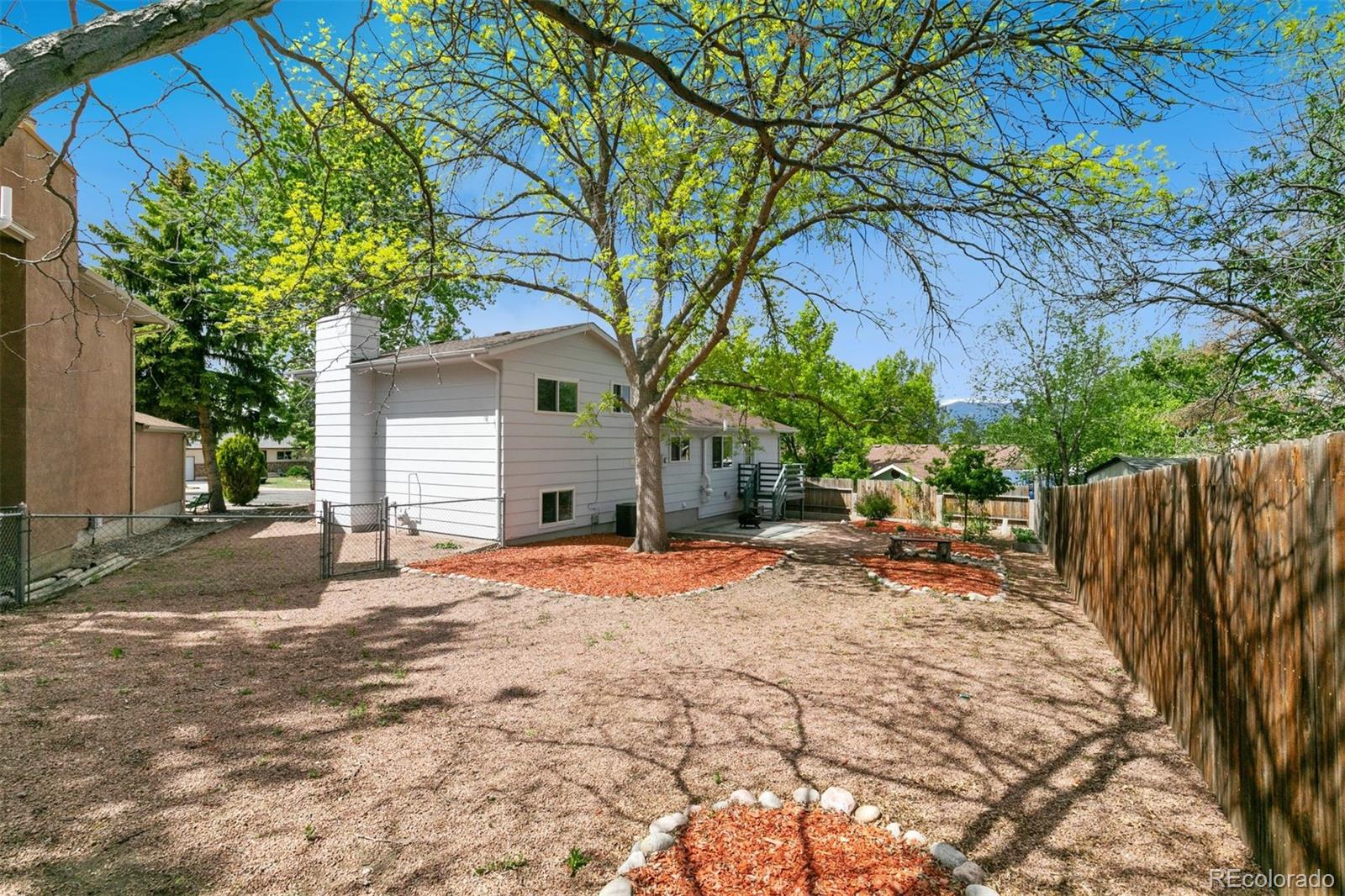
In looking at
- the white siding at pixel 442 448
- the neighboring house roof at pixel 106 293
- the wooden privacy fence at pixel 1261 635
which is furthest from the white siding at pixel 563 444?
the wooden privacy fence at pixel 1261 635

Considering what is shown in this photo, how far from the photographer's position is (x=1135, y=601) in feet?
17.6

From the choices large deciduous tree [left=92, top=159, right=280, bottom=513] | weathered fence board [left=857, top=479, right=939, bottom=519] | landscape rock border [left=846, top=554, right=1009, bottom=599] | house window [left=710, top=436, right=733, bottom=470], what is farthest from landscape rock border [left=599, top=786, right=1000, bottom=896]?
weathered fence board [left=857, top=479, right=939, bottom=519]

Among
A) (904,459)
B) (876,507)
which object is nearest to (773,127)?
(876,507)

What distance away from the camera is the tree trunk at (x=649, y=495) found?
12078 mm

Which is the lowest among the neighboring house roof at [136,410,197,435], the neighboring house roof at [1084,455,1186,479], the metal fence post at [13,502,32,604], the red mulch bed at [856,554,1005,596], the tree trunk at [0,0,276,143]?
the red mulch bed at [856,554,1005,596]

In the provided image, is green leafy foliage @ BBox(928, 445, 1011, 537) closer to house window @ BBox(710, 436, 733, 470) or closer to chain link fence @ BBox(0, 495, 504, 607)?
house window @ BBox(710, 436, 733, 470)

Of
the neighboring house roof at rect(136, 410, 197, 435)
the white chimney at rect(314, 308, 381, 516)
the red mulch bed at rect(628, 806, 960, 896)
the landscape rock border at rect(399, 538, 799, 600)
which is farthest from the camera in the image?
the neighboring house roof at rect(136, 410, 197, 435)

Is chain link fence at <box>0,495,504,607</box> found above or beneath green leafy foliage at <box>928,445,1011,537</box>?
beneath

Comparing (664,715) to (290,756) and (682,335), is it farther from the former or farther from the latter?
(682,335)

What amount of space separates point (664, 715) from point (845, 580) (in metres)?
6.27

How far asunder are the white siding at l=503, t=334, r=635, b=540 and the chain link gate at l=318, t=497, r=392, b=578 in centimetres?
264

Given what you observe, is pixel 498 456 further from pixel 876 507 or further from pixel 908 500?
pixel 908 500

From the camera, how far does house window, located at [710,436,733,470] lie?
2022 centimetres

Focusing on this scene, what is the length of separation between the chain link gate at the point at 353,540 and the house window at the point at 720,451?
34.3 ft
